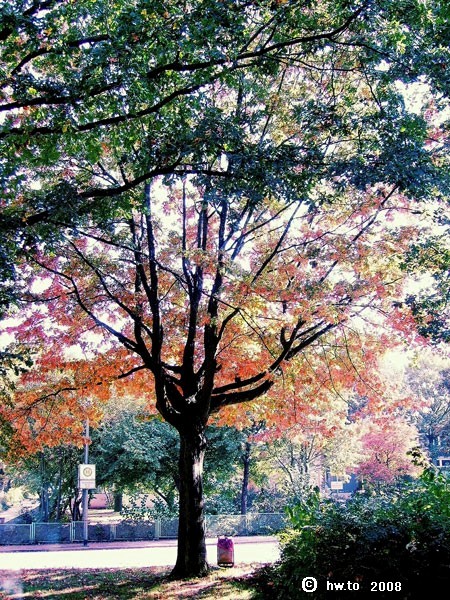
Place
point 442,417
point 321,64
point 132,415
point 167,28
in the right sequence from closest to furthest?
point 167,28 → point 321,64 → point 132,415 → point 442,417

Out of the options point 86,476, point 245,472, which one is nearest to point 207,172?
point 86,476

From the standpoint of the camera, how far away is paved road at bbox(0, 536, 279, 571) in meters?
13.3

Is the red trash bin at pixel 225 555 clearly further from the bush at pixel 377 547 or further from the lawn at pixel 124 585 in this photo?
the bush at pixel 377 547

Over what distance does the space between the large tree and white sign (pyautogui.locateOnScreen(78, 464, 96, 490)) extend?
7.71 metres

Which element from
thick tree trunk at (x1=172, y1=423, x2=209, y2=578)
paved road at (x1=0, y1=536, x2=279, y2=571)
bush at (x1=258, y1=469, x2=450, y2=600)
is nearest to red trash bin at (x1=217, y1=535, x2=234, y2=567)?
paved road at (x1=0, y1=536, x2=279, y2=571)

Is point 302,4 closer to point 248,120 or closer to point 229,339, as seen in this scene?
point 248,120

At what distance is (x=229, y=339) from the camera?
11.5 metres

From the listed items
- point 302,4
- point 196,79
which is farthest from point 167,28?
point 302,4

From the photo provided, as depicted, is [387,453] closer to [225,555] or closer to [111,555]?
[111,555]

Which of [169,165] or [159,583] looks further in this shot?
[159,583]

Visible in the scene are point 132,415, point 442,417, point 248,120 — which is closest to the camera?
point 248,120

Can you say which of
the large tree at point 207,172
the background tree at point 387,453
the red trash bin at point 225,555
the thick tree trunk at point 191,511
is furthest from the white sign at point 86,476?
the background tree at point 387,453

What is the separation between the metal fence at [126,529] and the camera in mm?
21734

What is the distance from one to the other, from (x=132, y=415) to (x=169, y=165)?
18.2 metres
